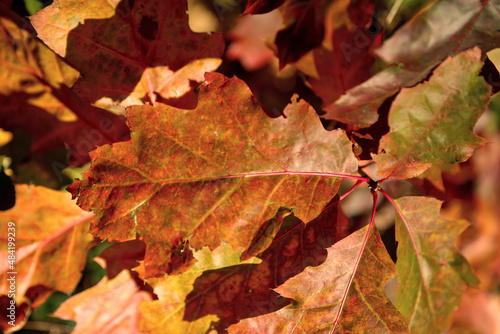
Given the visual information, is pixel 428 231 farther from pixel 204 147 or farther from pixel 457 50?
pixel 204 147

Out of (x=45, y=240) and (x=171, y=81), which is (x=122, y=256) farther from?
(x=171, y=81)

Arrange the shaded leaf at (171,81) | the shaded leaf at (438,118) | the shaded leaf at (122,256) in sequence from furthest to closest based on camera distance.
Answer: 1. the shaded leaf at (122,256)
2. the shaded leaf at (171,81)
3. the shaded leaf at (438,118)

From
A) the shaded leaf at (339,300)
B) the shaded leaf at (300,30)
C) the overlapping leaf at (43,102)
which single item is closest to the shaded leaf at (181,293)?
the shaded leaf at (339,300)

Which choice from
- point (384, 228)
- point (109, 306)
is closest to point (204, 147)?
point (109, 306)

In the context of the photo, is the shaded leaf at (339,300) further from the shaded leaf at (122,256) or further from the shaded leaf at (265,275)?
the shaded leaf at (122,256)

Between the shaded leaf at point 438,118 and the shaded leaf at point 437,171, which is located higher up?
the shaded leaf at point 438,118

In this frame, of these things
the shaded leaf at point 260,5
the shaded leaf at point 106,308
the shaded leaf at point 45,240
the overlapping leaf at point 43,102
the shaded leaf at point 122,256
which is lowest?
the shaded leaf at point 106,308

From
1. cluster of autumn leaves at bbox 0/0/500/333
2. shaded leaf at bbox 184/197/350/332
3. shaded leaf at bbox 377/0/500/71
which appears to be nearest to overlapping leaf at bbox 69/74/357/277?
cluster of autumn leaves at bbox 0/0/500/333
